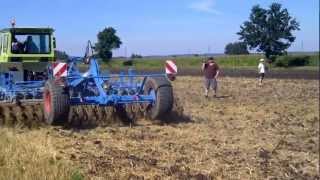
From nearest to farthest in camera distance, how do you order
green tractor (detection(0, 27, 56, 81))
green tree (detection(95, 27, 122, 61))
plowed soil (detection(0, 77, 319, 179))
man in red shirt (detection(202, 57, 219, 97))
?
1. plowed soil (detection(0, 77, 319, 179))
2. green tractor (detection(0, 27, 56, 81))
3. green tree (detection(95, 27, 122, 61))
4. man in red shirt (detection(202, 57, 219, 97))

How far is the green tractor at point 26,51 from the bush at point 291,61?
152ft

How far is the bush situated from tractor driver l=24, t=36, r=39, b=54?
1828 inches

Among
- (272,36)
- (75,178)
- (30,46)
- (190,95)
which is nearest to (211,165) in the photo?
(75,178)

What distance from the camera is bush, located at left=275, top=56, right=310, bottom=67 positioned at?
63147 millimetres

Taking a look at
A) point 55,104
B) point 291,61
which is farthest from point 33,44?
point 291,61

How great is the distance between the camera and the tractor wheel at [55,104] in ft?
43.5

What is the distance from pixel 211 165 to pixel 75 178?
2.65 meters

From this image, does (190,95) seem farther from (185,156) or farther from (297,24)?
(185,156)

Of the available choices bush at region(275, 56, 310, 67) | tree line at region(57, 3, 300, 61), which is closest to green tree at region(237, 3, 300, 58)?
tree line at region(57, 3, 300, 61)

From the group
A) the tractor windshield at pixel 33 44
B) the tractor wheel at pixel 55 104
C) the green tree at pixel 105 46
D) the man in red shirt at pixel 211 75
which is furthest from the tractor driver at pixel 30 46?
the man in red shirt at pixel 211 75

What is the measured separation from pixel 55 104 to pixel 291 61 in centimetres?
5466

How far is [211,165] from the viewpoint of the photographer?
31.3ft

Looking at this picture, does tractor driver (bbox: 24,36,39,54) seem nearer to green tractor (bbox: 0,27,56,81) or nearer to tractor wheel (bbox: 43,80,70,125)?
green tractor (bbox: 0,27,56,81)

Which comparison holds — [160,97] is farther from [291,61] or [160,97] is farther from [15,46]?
[291,61]
